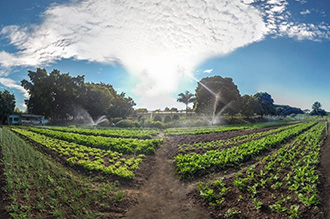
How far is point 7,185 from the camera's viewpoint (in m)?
6.76

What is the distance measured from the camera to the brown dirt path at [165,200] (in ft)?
21.9

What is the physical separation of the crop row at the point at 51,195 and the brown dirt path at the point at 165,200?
1013 mm

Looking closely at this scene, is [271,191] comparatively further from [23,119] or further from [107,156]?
[23,119]

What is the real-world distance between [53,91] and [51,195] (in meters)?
44.6

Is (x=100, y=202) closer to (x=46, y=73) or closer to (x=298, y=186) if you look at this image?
(x=298, y=186)

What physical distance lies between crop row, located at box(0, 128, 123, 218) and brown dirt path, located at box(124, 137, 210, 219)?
3.32 ft

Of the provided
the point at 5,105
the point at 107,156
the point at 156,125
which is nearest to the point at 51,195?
the point at 107,156

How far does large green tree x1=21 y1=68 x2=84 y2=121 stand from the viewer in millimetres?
42562

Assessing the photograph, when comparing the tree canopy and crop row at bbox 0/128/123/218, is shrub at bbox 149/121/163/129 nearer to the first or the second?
the tree canopy

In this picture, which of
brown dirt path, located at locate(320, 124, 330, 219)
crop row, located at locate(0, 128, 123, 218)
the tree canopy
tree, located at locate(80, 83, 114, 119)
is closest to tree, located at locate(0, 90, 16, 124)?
the tree canopy

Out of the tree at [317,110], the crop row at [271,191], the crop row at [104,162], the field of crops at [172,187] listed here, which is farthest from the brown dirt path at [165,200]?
the tree at [317,110]

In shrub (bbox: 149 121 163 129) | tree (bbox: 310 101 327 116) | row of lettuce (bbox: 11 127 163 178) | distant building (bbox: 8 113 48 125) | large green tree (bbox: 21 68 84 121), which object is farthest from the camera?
tree (bbox: 310 101 327 116)

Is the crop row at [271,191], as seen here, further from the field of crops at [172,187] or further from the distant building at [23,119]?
the distant building at [23,119]

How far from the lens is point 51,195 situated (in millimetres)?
6762
